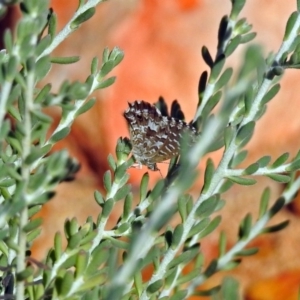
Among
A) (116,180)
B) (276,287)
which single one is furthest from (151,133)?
(276,287)

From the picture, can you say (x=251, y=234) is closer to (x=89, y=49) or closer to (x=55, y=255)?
(x=55, y=255)

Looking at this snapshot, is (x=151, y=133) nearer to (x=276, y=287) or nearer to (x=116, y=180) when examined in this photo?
(x=116, y=180)

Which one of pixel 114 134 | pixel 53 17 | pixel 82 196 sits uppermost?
pixel 53 17

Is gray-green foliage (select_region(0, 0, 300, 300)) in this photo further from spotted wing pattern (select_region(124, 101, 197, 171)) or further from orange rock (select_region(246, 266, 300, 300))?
orange rock (select_region(246, 266, 300, 300))

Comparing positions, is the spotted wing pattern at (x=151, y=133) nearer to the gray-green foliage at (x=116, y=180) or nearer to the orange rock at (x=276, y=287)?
the gray-green foliage at (x=116, y=180)

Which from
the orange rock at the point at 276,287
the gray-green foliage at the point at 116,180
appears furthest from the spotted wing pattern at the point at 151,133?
the orange rock at the point at 276,287

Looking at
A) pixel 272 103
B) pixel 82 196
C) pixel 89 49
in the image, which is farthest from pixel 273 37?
pixel 82 196
